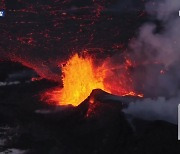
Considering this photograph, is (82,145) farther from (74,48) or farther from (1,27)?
(1,27)

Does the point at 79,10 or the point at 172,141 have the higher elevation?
the point at 79,10

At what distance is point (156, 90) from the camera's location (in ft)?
65.8

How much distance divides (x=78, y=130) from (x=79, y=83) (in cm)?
541

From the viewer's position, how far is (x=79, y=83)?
22.3 m

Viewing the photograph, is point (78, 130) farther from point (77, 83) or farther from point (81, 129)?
point (77, 83)

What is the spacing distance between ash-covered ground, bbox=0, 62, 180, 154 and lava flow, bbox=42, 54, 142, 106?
1.11 m

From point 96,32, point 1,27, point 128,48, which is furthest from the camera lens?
Result: point 1,27

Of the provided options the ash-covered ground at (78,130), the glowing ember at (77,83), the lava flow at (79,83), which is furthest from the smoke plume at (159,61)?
the glowing ember at (77,83)

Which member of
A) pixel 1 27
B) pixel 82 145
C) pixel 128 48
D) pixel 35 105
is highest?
pixel 1 27

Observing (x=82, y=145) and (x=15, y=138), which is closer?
(x=82, y=145)

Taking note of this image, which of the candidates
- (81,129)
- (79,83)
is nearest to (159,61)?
→ (79,83)

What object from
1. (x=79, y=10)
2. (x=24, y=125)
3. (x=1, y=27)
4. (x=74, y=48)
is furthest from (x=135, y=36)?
(x=24, y=125)

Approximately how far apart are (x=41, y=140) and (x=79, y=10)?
2002cm

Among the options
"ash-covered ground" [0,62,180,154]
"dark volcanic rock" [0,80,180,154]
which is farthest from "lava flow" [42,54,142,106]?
"dark volcanic rock" [0,80,180,154]
